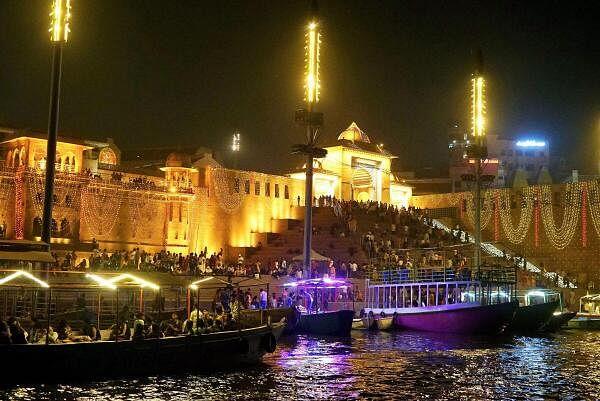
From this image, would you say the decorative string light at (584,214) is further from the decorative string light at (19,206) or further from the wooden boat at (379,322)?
the decorative string light at (19,206)

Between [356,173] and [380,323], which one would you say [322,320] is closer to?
[380,323]

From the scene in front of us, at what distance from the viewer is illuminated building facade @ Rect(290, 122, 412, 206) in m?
62.4

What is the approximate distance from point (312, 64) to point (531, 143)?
60744 mm

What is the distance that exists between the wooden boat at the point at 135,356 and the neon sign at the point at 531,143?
75.8 metres

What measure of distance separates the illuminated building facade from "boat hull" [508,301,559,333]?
1040 inches

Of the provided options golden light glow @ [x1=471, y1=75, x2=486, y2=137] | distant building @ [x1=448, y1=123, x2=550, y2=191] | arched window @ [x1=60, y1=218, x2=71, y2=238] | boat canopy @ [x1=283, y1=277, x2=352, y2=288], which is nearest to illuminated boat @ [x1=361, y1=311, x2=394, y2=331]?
boat canopy @ [x1=283, y1=277, x2=352, y2=288]

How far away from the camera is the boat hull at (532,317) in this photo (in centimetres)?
3647

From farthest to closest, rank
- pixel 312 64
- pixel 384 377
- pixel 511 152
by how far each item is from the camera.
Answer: pixel 511 152, pixel 312 64, pixel 384 377

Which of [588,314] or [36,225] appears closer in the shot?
[36,225]

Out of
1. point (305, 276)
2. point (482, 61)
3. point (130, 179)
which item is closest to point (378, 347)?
point (305, 276)

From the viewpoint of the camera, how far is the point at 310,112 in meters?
37.8

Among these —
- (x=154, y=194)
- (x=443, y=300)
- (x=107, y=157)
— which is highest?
(x=107, y=157)

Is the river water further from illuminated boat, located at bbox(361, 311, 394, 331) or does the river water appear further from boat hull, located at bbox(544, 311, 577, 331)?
boat hull, located at bbox(544, 311, 577, 331)

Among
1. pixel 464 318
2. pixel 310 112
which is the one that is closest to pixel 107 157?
pixel 310 112
